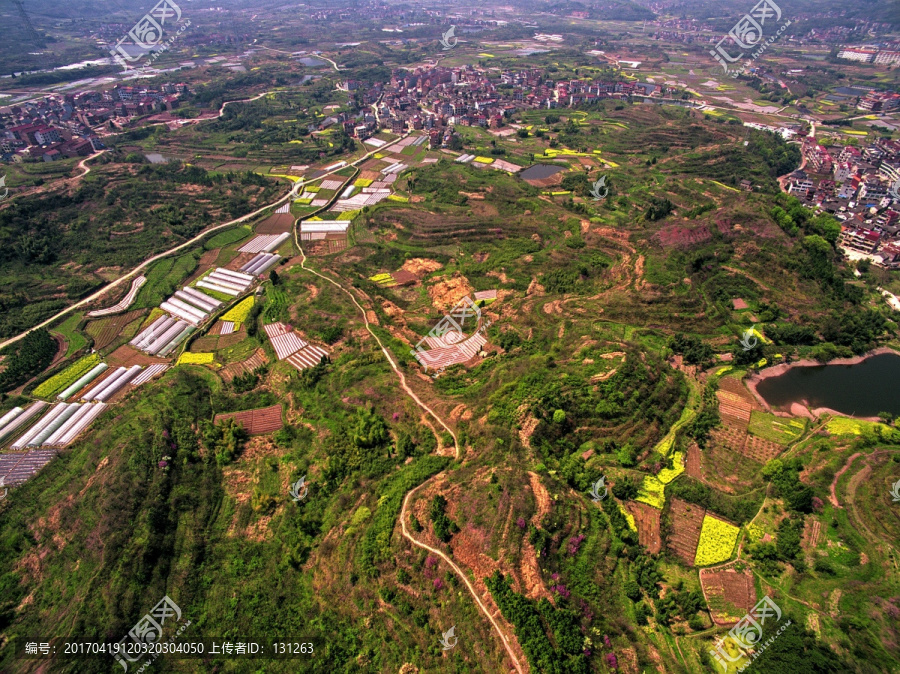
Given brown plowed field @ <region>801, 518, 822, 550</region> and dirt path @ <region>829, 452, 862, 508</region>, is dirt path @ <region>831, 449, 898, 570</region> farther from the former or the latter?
brown plowed field @ <region>801, 518, 822, 550</region>

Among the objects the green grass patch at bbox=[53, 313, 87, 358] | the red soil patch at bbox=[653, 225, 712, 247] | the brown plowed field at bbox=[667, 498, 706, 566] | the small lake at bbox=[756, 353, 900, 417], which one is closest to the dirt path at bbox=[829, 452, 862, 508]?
the small lake at bbox=[756, 353, 900, 417]

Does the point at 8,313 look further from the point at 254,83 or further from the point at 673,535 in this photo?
the point at 254,83

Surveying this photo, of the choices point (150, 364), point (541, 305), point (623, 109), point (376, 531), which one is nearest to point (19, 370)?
point (150, 364)

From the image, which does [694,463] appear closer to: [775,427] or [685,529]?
[685,529]

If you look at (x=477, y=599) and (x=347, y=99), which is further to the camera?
(x=347, y=99)

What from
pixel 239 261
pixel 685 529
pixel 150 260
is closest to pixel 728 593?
pixel 685 529

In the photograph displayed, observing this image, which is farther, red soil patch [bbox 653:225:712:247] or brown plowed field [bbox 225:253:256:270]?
brown plowed field [bbox 225:253:256:270]
